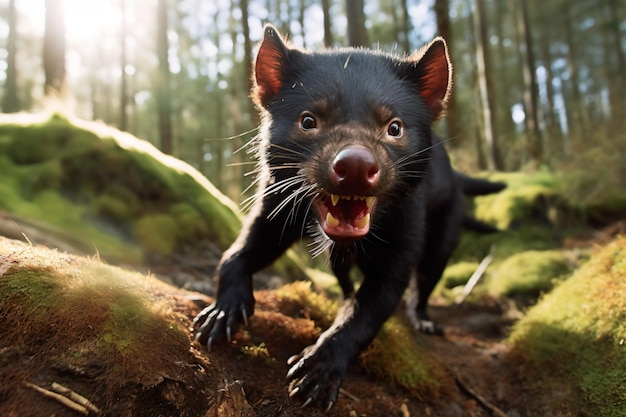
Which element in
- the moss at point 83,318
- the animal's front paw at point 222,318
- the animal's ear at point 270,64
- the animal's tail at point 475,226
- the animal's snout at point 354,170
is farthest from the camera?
the animal's tail at point 475,226

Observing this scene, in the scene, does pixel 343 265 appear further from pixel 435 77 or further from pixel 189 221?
pixel 189 221

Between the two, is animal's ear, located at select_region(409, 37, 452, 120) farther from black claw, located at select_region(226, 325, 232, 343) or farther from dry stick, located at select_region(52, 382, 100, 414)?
dry stick, located at select_region(52, 382, 100, 414)

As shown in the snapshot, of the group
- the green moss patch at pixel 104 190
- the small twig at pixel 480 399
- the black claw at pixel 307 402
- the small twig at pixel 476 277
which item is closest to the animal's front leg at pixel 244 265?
the black claw at pixel 307 402

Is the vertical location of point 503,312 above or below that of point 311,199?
below

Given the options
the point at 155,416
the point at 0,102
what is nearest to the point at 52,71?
the point at 155,416

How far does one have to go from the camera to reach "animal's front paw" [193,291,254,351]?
270 cm

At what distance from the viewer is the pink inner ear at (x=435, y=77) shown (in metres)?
3.14

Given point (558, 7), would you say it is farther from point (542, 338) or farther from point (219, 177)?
point (542, 338)

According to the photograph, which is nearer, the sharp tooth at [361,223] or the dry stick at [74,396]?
the dry stick at [74,396]

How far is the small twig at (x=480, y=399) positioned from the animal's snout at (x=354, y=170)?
6.53 feet

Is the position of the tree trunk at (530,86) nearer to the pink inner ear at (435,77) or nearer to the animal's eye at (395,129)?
the pink inner ear at (435,77)

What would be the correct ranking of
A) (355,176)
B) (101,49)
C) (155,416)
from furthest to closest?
(101,49)
(355,176)
(155,416)

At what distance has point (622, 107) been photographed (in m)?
9.44

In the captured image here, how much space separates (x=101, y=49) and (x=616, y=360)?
36658mm
